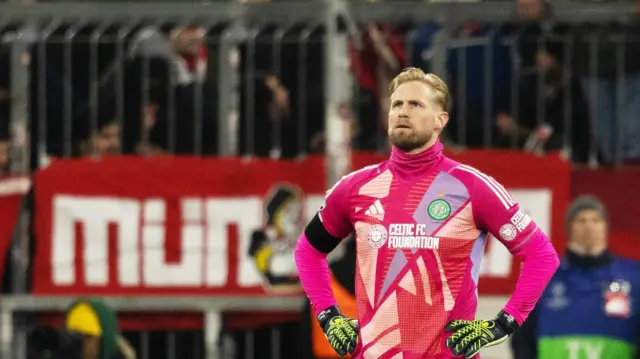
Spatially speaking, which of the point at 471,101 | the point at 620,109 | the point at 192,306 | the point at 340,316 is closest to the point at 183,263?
the point at 192,306

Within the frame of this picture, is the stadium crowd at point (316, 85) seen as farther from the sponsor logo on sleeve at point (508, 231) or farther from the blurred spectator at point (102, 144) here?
the sponsor logo on sleeve at point (508, 231)

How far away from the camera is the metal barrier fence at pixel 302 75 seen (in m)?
10.4

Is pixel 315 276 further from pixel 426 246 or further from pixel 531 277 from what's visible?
pixel 531 277

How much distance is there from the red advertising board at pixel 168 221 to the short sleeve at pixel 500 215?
3.62m

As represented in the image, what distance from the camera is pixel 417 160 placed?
6973 millimetres

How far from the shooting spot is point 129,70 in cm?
1055

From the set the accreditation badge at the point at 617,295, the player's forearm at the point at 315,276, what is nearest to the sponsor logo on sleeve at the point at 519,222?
the player's forearm at the point at 315,276

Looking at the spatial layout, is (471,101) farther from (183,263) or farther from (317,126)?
(183,263)

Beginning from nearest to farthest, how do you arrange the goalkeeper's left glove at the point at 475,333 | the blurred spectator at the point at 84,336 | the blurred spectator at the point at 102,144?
the goalkeeper's left glove at the point at 475,333
the blurred spectator at the point at 84,336
the blurred spectator at the point at 102,144

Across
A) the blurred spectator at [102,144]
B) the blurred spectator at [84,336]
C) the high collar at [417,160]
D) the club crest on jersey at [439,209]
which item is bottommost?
the blurred spectator at [84,336]

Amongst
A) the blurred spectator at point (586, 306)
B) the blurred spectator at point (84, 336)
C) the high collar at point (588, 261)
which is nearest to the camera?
the blurred spectator at point (84, 336)

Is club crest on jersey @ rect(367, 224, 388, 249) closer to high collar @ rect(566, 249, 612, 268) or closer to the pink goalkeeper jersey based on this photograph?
the pink goalkeeper jersey

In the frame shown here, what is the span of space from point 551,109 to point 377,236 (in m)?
3.80

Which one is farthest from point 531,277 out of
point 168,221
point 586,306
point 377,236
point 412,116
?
point 168,221
